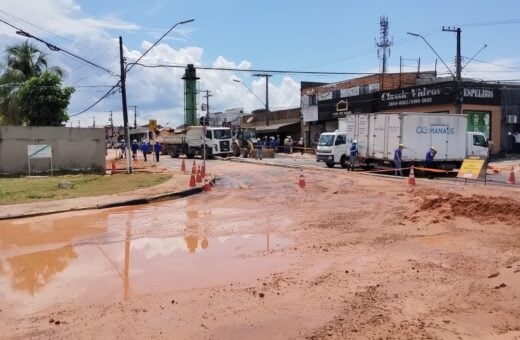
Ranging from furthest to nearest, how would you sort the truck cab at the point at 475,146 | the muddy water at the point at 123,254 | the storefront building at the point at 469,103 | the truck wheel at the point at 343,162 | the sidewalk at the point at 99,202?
the storefront building at the point at 469,103
the truck wheel at the point at 343,162
the truck cab at the point at 475,146
the sidewalk at the point at 99,202
the muddy water at the point at 123,254

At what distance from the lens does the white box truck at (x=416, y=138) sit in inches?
1071

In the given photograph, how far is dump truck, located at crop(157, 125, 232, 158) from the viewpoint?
45.9 m

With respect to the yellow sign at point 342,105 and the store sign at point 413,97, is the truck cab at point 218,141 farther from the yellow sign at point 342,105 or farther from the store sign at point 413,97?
the store sign at point 413,97

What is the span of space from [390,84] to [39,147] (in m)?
33.2

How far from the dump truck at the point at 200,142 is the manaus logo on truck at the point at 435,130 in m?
19.6

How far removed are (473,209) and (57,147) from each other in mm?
21705

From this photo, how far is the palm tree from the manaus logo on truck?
97.6 feet

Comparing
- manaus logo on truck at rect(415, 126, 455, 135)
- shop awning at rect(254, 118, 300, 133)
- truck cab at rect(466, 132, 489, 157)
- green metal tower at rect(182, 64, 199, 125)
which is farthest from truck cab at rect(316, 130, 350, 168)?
green metal tower at rect(182, 64, 199, 125)

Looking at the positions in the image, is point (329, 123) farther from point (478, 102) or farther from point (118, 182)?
point (118, 182)

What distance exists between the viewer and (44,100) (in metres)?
37.9

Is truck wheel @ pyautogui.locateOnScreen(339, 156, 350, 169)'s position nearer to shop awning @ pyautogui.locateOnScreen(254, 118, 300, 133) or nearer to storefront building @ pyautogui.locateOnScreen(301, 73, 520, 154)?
storefront building @ pyautogui.locateOnScreen(301, 73, 520, 154)

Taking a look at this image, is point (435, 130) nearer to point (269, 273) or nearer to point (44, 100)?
point (269, 273)

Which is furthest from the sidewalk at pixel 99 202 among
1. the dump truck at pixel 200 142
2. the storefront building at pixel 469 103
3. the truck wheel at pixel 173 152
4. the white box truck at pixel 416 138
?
the truck wheel at pixel 173 152

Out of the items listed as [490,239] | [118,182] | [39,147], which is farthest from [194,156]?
[490,239]
